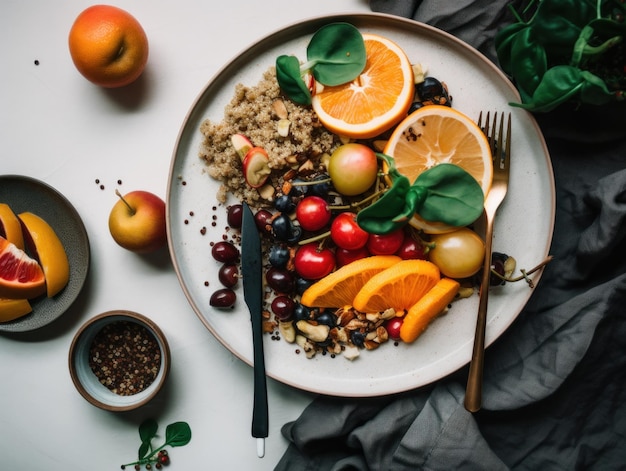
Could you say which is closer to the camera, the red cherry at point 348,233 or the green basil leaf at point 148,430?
the red cherry at point 348,233

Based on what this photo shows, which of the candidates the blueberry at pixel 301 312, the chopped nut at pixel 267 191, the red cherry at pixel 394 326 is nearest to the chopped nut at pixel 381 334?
the red cherry at pixel 394 326

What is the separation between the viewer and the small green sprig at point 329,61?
1112 millimetres

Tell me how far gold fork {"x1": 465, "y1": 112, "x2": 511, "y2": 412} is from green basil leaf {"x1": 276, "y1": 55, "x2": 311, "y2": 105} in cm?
40

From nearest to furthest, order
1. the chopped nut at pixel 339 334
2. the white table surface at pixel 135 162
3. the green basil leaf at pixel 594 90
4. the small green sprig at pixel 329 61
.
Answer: the green basil leaf at pixel 594 90 < the small green sprig at pixel 329 61 < the chopped nut at pixel 339 334 < the white table surface at pixel 135 162

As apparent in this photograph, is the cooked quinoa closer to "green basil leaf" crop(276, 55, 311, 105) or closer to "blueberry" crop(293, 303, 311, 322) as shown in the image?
"green basil leaf" crop(276, 55, 311, 105)

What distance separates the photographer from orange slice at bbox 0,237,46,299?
1.22 meters

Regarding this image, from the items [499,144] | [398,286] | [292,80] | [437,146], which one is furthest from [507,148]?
[292,80]

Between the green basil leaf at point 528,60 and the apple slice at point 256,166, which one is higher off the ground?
the apple slice at point 256,166

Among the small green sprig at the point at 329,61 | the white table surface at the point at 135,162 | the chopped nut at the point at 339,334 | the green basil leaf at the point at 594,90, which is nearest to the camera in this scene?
the green basil leaf at the point at 594,90

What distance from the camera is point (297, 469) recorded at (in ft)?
4.24

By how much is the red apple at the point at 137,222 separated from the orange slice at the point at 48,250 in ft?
0.52

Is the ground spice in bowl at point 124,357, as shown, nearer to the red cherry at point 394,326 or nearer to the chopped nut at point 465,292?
the red cherry at point 394,326

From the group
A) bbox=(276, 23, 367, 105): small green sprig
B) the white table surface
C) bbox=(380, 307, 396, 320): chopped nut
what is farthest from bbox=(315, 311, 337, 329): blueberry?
bbox=(276, 23, 367, 105): small green sprig

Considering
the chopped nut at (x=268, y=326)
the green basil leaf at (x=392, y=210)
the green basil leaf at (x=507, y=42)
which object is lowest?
the chopped nut at (x=268, y=326)
